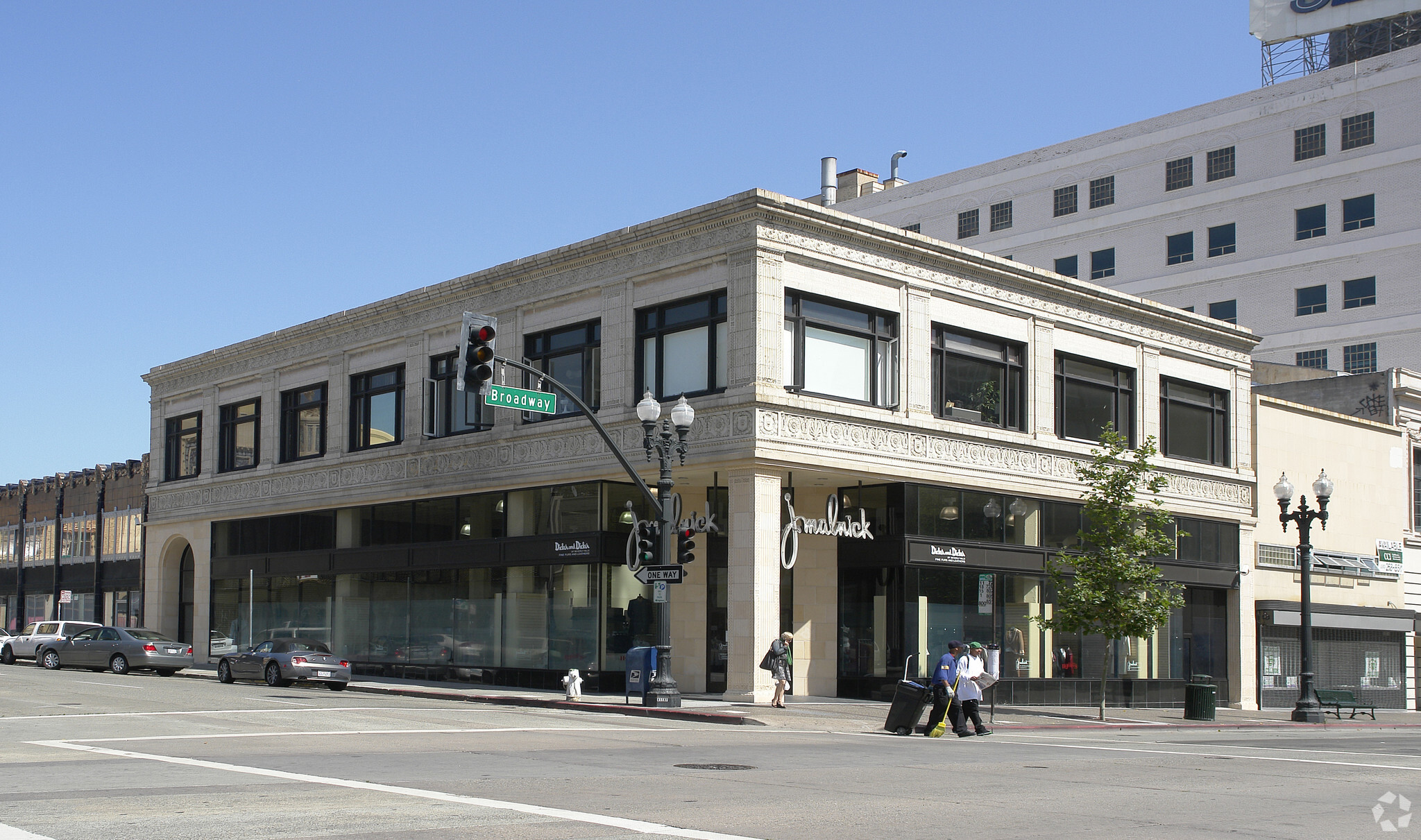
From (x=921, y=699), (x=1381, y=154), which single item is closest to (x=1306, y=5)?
(x=1381, y=154)

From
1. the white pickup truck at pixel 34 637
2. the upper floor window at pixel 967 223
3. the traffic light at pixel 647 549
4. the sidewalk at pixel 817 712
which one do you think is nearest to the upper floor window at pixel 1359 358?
the upper floor window at pixel 967 223

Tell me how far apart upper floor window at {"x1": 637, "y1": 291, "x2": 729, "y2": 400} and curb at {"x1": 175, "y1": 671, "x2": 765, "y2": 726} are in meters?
7.32

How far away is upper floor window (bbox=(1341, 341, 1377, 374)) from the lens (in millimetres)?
59219

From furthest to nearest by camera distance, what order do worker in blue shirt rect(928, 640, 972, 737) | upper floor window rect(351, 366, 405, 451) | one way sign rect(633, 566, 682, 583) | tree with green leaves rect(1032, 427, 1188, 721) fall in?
1. upper floor window rect(351, 366, 405, 451)
2. tree with green leaves rect(1032, 427, 1188, 721)
3. one way sign rect(633, 566, 682, 583)
4. worker in blue shirt rect(928, 640, 972, 737)

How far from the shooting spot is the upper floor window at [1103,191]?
6762 cm

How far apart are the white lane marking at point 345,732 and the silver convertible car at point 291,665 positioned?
1360cm

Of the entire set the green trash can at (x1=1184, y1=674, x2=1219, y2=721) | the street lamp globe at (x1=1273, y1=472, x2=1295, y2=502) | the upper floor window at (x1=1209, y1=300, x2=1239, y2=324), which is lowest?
the green trash can at (x1=1184, y1=674, x2=1219, y2=721)

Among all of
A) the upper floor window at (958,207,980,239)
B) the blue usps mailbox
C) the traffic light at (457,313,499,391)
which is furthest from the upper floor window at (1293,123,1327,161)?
the traffic light at (457,313,499,391)

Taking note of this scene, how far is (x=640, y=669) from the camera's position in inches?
1120

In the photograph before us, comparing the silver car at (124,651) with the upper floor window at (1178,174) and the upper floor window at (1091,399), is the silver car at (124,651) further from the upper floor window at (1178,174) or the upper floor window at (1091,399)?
the upper floor window at (1178,174)

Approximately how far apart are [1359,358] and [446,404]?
1666 inches

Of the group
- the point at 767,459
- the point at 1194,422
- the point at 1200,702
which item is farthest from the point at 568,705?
the point at 1194,422

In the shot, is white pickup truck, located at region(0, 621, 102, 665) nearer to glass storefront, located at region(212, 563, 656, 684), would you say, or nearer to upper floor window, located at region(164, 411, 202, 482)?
glass storefront, located at region(212, 563, 656, 684)

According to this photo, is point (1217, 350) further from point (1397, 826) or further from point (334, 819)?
point (334, 819)
